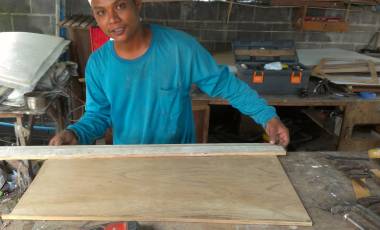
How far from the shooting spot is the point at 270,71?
99.5 inches

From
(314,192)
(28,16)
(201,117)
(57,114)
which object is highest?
(28,16)

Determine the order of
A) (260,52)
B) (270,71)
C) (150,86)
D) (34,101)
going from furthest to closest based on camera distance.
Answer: (260,52) < (270,71) < (34,101) < (150,86)

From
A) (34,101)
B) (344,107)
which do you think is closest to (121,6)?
(34,101)

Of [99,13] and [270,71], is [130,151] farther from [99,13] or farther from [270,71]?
[270,71]

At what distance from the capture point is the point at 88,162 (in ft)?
3.90

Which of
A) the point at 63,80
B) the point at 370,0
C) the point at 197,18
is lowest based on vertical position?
the point at 63,80

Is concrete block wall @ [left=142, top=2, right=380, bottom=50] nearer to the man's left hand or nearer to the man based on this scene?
the man

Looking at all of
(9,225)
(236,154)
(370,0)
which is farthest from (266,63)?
(9,225)

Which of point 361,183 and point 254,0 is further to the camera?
point 254,0

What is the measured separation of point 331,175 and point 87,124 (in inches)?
37.3

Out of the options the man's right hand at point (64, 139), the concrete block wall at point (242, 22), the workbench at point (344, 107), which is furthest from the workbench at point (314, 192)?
the concrete block wall at point (242, 22)

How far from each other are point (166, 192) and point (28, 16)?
2.74 m

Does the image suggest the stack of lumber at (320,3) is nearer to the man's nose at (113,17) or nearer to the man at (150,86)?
the man at (150,86)

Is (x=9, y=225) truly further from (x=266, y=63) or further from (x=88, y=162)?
(x=266, y=63)
